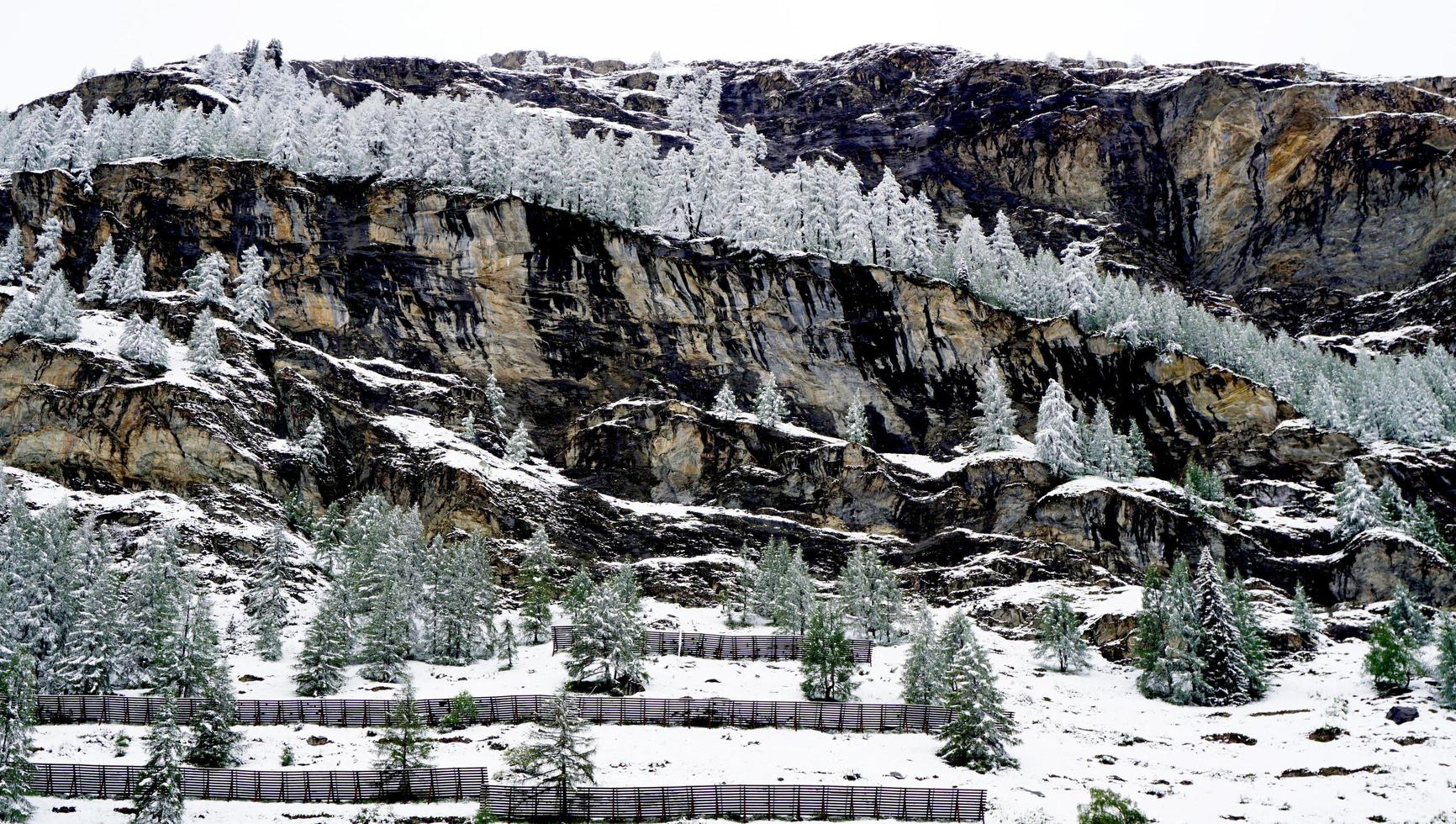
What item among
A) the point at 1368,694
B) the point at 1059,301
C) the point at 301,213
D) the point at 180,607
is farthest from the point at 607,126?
the point at 1368,694

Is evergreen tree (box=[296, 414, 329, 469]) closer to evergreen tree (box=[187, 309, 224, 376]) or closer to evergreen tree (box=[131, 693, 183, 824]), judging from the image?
evergreen tree (box=[187, 309, 224, 376])

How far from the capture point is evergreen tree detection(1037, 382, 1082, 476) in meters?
88.9

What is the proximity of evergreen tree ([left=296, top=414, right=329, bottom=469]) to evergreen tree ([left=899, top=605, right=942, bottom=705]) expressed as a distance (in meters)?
50.2

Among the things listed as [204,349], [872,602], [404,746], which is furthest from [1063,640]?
[204,349]

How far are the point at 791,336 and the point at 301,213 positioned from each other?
48.3m

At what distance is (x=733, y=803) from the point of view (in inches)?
1631

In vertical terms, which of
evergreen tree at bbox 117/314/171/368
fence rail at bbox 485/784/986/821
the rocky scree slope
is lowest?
fence rail at bbox 485/784/986/821

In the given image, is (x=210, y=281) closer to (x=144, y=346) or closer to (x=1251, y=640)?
(x=144, y=346)

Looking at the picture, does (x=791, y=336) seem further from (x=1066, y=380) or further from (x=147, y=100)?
(x=147, y=100)

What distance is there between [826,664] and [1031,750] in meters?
11.0

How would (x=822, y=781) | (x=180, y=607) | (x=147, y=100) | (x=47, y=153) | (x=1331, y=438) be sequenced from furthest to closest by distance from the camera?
1. (x=147, y=100)
2. (x=47, y=153)
3. (x=1331, y=438)
4. (x=180, y=607)
5. (x=822, y=781)

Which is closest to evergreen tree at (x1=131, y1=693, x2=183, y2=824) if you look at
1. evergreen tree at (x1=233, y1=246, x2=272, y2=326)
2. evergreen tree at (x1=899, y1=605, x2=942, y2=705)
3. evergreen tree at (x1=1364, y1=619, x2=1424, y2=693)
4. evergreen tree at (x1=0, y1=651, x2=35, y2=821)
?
evergreen tree at (x1=0, y1=651, x2=35, y2=821)

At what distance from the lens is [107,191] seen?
347 ft

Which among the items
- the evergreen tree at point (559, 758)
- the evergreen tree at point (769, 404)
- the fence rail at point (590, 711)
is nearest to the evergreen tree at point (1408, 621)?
the fence rail at point (590, 711)
